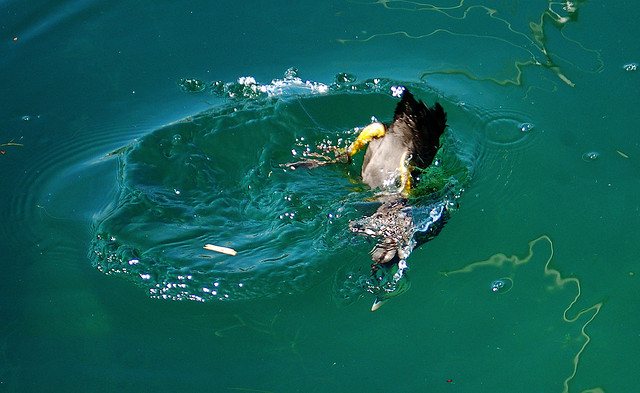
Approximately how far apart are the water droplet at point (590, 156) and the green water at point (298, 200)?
5cm

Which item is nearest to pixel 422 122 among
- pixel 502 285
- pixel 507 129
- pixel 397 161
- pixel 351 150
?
pixel 397 161

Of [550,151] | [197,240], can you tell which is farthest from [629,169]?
[197,240]

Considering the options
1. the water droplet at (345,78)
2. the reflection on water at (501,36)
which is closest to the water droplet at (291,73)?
the water droplet at (345,78)

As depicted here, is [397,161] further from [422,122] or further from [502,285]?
[502,285]

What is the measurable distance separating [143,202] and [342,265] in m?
1.61

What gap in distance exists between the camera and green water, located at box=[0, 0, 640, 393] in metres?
3.93

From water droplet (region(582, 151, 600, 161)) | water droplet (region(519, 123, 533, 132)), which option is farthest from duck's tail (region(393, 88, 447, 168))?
water droplet (region(582, 151, 600, 161))

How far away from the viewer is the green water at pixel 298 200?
3.93m

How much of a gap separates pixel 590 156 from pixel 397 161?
1.46m

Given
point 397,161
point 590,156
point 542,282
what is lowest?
point 542,282

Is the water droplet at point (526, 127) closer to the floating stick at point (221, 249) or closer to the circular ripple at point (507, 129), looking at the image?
the circular ripple at point (507, 129)

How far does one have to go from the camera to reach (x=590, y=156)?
15.8 feet

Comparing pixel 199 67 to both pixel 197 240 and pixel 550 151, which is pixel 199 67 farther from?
pixel 550 151

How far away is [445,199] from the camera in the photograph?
4.65 meters
